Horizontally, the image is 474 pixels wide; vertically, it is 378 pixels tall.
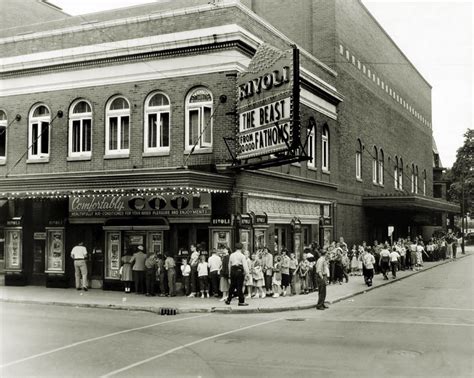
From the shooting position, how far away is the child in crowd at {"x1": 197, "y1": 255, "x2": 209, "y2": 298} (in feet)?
63.6

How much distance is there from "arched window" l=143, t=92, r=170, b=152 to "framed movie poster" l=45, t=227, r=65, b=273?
4.90 m

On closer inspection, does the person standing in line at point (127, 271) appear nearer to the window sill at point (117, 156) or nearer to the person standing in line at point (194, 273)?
the person standing in line at point (194, 273)

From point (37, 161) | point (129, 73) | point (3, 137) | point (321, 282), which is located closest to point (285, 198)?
point (129, 73)

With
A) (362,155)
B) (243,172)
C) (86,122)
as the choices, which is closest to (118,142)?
(86,122)

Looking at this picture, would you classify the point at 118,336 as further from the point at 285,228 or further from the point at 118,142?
the point at 285,228

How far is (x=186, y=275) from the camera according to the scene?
19953 millimetres

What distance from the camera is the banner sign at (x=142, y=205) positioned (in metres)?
20.3

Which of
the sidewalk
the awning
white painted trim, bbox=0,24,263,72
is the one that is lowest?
the sidewalk

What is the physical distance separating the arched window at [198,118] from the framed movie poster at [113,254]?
439 cm

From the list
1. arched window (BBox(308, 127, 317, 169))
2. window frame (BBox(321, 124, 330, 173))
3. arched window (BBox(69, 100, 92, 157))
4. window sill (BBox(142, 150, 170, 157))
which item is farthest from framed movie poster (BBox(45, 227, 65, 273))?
window frame (BBox(321, 124, 330, 173))

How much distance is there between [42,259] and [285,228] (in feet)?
34.0

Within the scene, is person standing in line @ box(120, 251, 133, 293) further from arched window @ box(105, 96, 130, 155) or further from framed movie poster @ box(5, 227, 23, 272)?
framed movie poster @ box(5, 227, 23, 272)

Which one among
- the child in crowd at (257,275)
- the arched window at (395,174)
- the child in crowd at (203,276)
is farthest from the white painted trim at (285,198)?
the arched window at (395,174)

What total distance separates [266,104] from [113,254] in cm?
817
